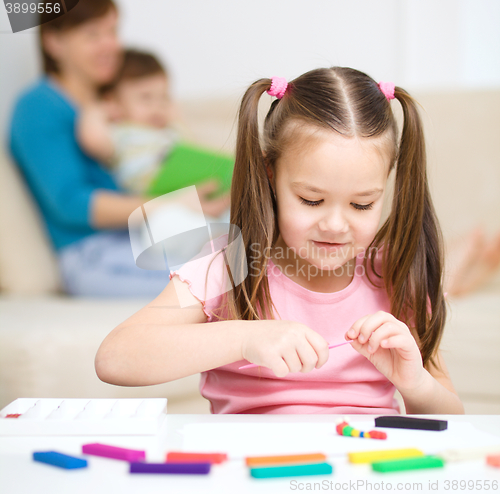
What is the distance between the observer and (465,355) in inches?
43.9

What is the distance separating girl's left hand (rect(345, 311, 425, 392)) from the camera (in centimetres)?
54

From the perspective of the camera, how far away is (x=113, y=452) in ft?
1.34

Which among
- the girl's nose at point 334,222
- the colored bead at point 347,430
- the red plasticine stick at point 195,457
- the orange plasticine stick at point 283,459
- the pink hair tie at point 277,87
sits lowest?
the colored bead at point 347,430

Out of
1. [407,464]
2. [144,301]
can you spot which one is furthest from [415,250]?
[144,301]

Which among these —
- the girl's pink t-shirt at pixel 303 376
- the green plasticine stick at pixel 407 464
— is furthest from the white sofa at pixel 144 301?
the green plasticine stick at pixel 407 464

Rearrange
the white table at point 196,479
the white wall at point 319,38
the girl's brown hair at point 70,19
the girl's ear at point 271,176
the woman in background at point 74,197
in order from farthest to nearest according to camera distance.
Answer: the white wall at point 319,38 → the girl's brown hair at point 70,19 → the woman in background at point 74,197 → the girl's ear at point 271,176 → the white table at point 196,479

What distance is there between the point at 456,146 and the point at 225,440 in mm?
1281

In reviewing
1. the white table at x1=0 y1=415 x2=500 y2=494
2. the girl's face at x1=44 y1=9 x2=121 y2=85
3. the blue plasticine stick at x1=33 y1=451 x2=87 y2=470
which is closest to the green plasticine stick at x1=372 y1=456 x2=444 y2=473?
the white table at x1=0 y1=415 x2=500 y2=494

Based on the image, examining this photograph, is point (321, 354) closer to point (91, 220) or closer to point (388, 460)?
point (388, 460)

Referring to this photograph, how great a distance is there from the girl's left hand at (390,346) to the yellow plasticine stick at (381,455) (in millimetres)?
136

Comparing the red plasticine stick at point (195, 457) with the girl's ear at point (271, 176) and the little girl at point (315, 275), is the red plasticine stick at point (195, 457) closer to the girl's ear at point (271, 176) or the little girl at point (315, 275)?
the little girl at point (315, 275)

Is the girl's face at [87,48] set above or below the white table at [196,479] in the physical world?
above

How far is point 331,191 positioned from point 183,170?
101cm

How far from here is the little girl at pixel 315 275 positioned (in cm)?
60
